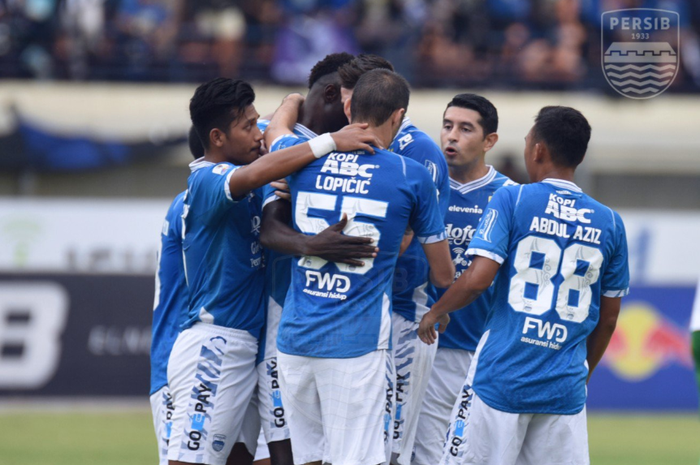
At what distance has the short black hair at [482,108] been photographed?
647cm

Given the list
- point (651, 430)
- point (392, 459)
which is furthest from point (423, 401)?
point (651, 430)

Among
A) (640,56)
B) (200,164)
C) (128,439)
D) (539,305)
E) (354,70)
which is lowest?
(128,439)

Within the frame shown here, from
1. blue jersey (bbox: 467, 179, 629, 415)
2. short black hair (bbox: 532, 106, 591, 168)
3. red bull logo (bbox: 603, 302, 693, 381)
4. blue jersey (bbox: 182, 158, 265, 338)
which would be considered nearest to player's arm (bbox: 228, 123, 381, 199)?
blue jersey (bbox: 182, 158, 265, 338)

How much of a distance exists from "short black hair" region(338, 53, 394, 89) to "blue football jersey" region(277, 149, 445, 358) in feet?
2.11

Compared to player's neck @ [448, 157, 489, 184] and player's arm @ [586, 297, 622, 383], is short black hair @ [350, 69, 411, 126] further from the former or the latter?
player's arm @ [586, 297, 622, 383]

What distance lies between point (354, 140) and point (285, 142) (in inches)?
21.3

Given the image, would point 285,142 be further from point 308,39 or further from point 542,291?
point 308,39

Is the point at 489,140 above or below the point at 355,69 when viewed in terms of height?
below

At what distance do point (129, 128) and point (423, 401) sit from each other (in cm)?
1125

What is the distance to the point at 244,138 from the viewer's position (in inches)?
221

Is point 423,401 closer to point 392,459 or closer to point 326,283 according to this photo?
point 392,459

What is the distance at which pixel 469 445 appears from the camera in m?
5.26

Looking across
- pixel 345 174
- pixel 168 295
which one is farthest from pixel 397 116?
pixel 168 295

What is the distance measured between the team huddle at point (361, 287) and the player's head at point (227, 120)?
10 mm
